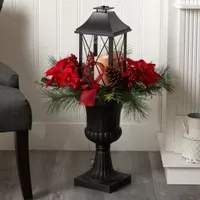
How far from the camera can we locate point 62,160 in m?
3.33

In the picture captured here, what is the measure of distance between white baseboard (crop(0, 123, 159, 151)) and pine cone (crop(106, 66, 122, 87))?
31.2 inches

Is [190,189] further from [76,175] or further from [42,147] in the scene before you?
[42,147]

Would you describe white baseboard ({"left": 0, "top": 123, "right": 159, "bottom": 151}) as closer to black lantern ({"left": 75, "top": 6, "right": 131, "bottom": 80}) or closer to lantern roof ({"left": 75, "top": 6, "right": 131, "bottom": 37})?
black lantern ({"left": 75, "top": 6, "right": 131, "bottom": 80})

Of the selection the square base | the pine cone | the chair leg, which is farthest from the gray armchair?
the pine cone

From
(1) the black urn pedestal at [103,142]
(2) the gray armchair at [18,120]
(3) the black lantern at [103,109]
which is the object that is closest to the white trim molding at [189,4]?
(3) the black lantern at [103,109]

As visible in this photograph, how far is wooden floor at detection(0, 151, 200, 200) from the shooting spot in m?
2.82

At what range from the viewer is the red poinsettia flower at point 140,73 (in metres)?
2.74

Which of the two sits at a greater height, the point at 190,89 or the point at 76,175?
the point at 190,89

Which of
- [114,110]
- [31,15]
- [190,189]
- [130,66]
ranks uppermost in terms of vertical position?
[31,15]

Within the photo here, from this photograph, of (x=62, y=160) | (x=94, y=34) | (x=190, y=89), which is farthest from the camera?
(x=62, y=160)

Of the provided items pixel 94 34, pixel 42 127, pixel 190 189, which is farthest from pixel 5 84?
pixel 190 189

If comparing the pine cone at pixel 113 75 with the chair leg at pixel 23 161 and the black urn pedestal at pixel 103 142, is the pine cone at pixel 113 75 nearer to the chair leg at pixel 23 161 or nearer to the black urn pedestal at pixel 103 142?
the black urn pedestal at pixel 103 142

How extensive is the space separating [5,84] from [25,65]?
0.60 metres

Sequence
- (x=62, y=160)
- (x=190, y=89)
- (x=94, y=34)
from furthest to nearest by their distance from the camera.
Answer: (x=62, y=160)
(x=190, y=89)
(x=94, y=34)
